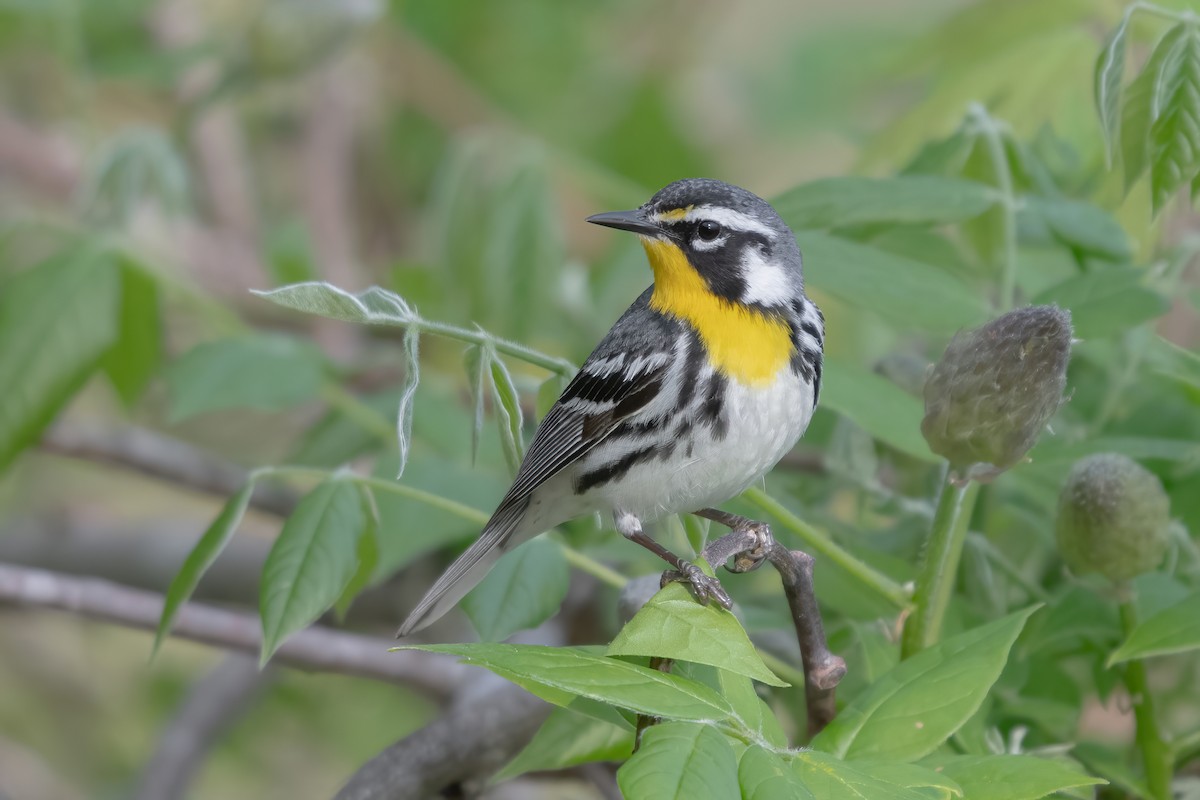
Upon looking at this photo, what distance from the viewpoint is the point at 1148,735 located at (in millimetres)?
1700

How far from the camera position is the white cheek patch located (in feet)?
6.53

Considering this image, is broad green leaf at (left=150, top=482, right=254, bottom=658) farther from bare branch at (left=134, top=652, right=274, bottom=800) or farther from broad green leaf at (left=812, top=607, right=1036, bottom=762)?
bare branch at (left=134, top=652, right=274, bottom=800)

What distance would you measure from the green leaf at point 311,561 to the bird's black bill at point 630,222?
21.7 inches

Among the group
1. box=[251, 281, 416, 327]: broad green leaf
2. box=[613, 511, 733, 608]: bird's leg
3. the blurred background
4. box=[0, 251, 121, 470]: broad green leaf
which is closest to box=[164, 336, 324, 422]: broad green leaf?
the blurred background

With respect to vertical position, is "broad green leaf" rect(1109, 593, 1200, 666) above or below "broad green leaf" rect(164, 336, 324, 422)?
above

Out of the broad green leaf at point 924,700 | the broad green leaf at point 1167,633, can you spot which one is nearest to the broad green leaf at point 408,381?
the broad green leaf at point 924,700

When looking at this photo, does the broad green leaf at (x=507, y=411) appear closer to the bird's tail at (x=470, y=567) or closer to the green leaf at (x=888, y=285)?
the bird's tail at (x=470, y=567)

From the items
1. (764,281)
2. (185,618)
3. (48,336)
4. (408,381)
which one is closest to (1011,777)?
(408,381)

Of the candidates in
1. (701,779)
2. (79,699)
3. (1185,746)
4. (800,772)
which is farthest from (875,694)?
(79,699)

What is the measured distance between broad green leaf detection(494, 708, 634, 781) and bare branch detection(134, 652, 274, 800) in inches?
60.6

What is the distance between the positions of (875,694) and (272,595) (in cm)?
68

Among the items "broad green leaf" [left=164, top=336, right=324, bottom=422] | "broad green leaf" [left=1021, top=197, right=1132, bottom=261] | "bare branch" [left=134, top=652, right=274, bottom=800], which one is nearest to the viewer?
"broad green leaf" [left=1021, top=197, right=1132, bottom=261]

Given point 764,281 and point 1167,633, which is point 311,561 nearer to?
point 764,281

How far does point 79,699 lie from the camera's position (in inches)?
155
